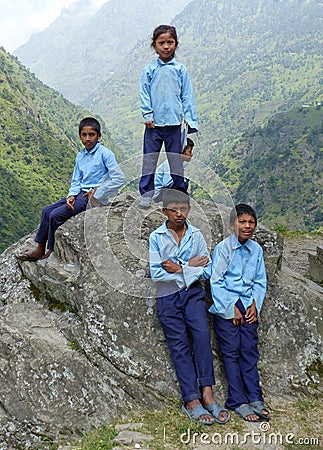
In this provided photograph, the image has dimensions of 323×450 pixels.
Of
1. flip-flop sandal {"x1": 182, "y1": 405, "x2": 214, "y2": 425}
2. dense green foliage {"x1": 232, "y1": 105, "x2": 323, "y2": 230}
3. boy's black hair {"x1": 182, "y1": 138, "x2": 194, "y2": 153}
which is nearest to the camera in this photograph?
flip-flop sandal {"x1": 182, "y1": 405, "x2": 214, "y2": 425}

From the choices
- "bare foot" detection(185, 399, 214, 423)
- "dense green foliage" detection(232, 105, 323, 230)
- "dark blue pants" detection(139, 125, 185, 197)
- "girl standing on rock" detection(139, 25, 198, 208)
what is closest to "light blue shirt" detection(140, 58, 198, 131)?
"girl standing on rock" detection(139, 25, 198, 208)

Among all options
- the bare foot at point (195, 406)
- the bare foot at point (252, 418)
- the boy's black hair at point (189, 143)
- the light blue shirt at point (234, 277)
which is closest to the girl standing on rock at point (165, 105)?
the boy's black hair at point (189, 143)

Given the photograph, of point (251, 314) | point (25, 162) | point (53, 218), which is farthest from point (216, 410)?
point (25, 162)

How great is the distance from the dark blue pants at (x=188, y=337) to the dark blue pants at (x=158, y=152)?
5.77 feet

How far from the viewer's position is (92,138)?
582cm

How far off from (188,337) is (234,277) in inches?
32.5

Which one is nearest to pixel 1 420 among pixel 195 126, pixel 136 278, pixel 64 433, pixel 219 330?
pixel 64 433

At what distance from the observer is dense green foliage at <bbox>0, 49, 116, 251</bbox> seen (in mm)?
55844

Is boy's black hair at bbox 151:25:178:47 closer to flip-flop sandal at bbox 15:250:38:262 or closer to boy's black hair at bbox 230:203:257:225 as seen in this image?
boy's black hair at bbox 230:203:257:225

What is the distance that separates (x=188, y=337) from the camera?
487 centimetres

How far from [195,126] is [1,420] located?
13.3 ft

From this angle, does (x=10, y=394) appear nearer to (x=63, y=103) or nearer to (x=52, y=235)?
(x=52, y=235)

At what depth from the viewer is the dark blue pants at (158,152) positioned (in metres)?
5.86

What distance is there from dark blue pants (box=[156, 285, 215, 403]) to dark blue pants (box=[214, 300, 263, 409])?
10.0 inches
